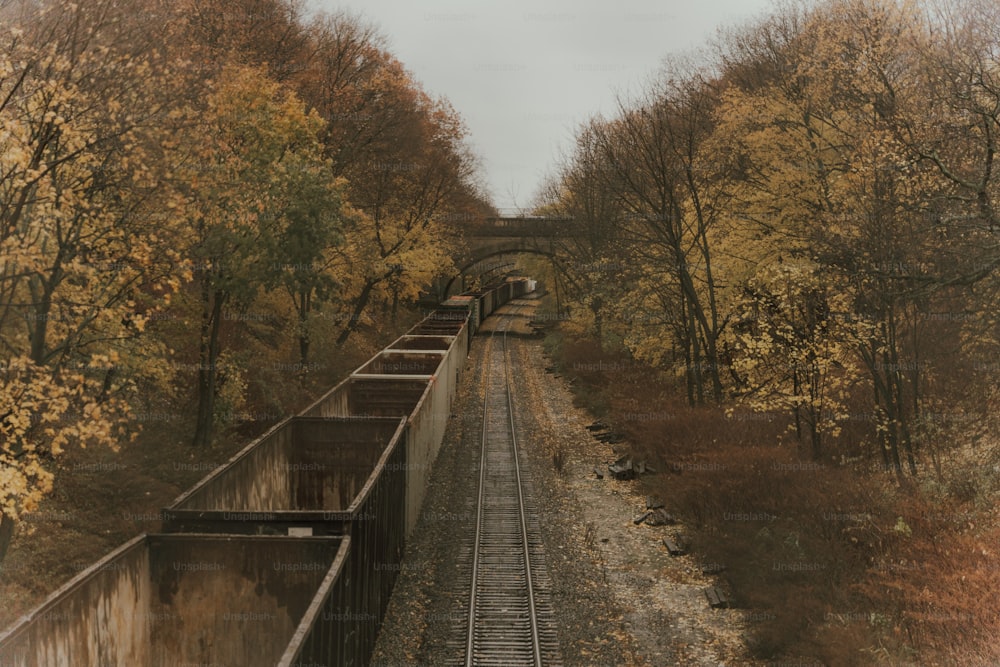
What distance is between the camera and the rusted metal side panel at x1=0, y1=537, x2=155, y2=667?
22.2ft

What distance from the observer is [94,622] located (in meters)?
7.64

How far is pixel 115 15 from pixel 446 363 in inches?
519

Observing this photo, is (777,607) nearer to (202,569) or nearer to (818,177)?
(202,569)

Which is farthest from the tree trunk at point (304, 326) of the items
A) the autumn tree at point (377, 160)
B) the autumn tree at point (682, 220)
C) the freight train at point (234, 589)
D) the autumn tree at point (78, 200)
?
the freight train at point (234, 589)

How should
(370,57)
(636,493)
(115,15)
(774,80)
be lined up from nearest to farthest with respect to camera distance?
(115,15) → (636,493) → (774,80) → (370,57)

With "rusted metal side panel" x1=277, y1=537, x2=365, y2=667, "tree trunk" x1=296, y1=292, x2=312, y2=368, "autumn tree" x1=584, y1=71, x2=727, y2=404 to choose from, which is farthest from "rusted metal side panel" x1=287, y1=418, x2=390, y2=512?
"autumn tree" x1=584, y1=71, x2=727, y2=404

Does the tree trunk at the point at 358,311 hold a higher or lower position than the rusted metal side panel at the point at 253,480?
higher

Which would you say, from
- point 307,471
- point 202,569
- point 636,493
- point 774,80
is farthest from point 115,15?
point 774,80

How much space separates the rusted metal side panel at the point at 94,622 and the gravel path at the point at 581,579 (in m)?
3.52

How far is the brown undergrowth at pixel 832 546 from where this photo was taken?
995 cm

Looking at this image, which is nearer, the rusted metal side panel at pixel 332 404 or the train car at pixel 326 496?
the train car at pixel 326 496

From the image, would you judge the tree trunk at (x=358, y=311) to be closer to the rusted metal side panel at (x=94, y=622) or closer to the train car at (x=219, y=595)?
the train car at (x=219, y=595)

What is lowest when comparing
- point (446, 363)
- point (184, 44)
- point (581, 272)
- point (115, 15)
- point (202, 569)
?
point (202, 569)

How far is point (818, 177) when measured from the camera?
19609 millimetres
